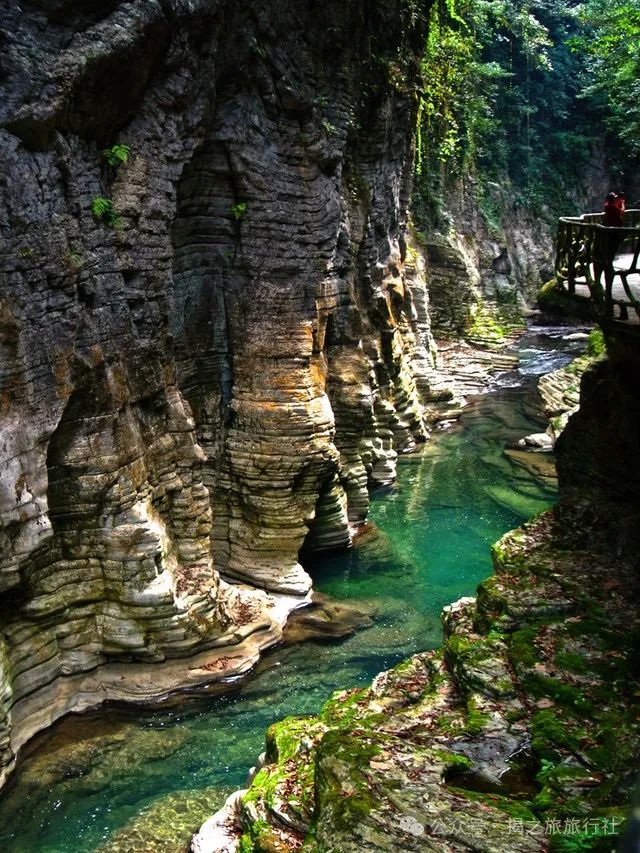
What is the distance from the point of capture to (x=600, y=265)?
30.9ft

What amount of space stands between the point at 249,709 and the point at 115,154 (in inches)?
344

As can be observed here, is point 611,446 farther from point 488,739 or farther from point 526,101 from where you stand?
point 526,101

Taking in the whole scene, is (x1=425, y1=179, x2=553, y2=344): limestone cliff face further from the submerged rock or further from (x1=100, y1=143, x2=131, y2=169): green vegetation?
the submerged rock

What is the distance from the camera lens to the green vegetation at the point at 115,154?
35.9 feet

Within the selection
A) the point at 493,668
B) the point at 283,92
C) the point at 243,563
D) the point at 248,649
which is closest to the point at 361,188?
the point at 283,92

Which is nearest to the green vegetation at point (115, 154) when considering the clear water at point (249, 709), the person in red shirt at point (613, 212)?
the person in red shirt at point (613, 212)

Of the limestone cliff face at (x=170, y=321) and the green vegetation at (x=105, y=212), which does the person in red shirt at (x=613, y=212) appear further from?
the green vegetation at (x=105, y=212)

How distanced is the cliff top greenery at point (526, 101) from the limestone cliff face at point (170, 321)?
13.3 m

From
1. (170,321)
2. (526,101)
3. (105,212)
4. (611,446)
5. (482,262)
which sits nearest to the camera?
(105,212)

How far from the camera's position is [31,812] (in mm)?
9586

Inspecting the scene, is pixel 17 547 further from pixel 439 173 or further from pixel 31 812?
pixel 439 173

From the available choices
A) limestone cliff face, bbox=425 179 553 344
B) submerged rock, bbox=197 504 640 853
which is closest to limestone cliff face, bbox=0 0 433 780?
submerged rock, bbox=197 504 640 853

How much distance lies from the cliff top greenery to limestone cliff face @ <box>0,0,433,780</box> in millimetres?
13264

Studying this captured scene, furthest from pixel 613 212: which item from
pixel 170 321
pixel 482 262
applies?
pixel 482 262
